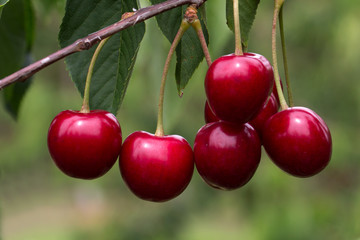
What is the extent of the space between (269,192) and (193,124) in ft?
2.75

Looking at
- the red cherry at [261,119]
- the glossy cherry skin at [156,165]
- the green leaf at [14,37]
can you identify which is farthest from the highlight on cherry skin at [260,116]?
the green leaf at [14,37]

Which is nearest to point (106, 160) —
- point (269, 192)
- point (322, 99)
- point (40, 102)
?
point (269, 192)

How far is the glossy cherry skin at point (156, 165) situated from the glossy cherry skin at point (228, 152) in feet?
0.13

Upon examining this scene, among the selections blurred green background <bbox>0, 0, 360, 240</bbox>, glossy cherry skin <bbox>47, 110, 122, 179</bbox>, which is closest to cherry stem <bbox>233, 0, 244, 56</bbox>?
glossy cherry skin <bbox>47, 110, 122, 179</bbox>

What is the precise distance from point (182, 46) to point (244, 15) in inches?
5.6

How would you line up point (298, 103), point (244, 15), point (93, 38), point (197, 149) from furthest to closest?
point (298, 103)
point (244, 15)
point (197, 149)
point (93, 38)

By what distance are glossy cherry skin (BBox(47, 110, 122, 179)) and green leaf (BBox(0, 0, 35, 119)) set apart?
48 centimetres

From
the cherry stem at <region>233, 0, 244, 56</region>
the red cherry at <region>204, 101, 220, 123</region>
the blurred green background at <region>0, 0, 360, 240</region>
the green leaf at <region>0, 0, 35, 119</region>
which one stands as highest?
the cherry stem at <region>233, 0, 244, 56</region>

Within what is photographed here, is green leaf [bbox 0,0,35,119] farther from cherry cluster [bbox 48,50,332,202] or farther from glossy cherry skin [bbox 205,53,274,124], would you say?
glossy cherry skin [bbox 205,53,274,124]

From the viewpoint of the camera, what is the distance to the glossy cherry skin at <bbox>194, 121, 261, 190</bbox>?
987mm

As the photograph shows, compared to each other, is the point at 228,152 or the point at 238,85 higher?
the point at 238,85

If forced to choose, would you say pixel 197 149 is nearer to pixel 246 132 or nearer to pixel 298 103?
pixel 246 132

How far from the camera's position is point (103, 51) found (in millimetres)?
1172

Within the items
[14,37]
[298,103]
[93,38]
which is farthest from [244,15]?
[298,103]
